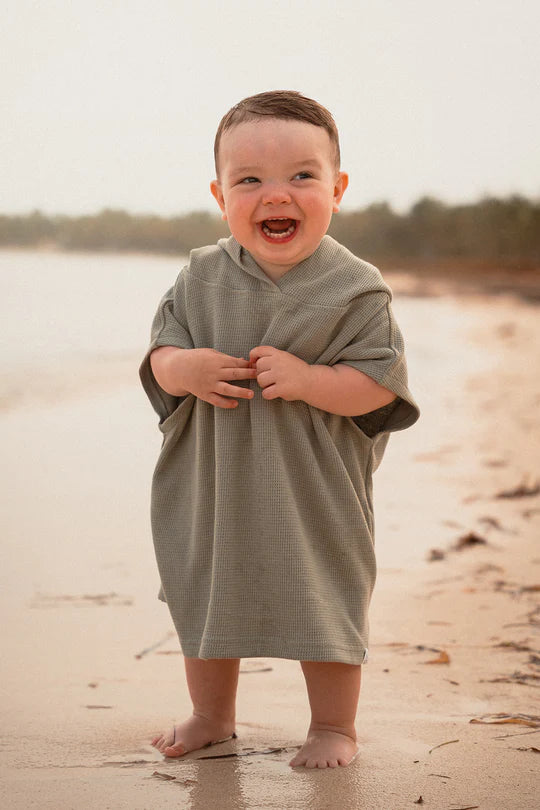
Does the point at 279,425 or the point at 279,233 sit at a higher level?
the point at 279,233

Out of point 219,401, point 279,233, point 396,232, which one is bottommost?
point 219,401

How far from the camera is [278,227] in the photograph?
4.92ft

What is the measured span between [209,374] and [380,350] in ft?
0.82

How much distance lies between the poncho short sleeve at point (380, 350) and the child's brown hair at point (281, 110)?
0.83 feet

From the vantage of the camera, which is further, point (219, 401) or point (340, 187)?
point (340, 187)

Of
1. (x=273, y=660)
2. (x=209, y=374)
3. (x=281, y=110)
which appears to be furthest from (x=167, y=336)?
(x=273, y=660)

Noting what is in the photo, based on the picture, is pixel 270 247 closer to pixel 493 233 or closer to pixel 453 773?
pixel 453 773

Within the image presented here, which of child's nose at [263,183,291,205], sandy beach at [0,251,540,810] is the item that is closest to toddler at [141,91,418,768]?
child's nose at [263,183,291,205]

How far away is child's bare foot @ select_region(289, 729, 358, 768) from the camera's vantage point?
4.71 feet

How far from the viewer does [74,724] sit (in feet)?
5.41

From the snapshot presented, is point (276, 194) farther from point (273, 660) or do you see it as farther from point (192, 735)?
point (273, 660)

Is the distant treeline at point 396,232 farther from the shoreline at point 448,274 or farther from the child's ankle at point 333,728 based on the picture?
the child's ankle at point 333,728

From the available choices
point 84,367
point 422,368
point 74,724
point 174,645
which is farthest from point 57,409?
point 74,724

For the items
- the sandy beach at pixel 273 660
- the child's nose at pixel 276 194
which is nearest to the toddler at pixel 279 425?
the child's nose at pixel 276 194
